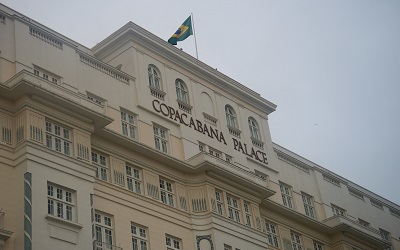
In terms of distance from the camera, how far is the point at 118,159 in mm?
38312

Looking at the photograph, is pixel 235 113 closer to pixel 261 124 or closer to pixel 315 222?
pixel 261 124

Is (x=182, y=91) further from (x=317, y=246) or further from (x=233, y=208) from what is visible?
(x=317, y=246)

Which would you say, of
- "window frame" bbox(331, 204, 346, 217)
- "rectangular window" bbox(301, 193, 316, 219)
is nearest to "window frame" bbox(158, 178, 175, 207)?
"rectangular window" bbox(301, 193, 316, 219)

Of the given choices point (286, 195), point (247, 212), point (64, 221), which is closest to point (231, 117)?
point (286, 195)

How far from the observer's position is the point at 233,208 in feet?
139

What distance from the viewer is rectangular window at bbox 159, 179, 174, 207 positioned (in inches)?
1566

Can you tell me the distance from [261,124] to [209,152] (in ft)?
23.2

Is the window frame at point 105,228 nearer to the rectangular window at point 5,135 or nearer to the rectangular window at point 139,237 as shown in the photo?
the rectangular window at point 139,237

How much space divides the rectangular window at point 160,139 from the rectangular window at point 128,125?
4.97 feet

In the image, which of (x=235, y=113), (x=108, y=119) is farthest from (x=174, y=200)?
(x=235, y=113)

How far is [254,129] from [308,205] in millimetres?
6673

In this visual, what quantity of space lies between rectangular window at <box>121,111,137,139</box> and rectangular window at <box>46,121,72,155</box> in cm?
511

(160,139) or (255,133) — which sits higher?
(255,133)

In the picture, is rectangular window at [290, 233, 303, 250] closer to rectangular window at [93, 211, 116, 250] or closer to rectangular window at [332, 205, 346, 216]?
rectangular window at [332, 205, 346, 216]
